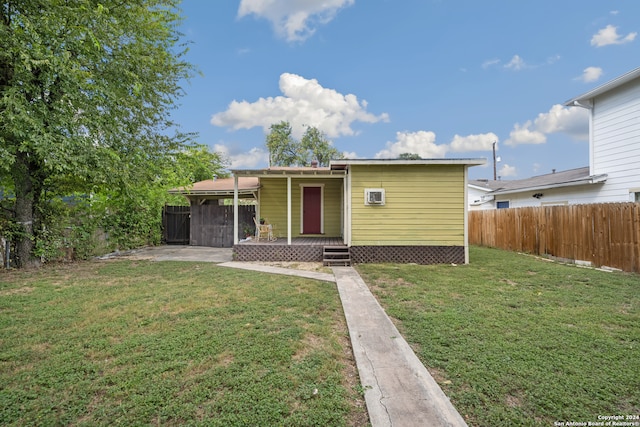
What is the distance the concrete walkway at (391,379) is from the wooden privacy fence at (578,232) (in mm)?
6952

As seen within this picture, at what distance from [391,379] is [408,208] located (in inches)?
257

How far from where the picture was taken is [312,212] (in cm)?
1152

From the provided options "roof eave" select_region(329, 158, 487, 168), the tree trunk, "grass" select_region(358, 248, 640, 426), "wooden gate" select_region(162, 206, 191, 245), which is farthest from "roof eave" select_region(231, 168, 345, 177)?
"wooden gate" select_region(162, 206, 191, 245)

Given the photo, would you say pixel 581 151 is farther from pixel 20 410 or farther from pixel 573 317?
pixel 20 410

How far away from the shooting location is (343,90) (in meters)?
19.6

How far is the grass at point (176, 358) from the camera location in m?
2.07

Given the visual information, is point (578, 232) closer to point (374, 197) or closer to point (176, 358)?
point (374, 197)

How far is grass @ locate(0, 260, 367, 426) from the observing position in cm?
207

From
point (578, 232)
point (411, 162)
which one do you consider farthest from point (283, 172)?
point (578, 232)

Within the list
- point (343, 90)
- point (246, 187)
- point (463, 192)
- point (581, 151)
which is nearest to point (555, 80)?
point (581, 151)

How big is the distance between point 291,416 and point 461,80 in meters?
16.1

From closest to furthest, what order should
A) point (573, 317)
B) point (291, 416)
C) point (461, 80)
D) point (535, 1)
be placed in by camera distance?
1. point (291, 416)
2. point (573, 317)
3. point (535, 1)
4. point (461, 80)

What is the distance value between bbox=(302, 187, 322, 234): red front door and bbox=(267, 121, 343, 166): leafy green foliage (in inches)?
630

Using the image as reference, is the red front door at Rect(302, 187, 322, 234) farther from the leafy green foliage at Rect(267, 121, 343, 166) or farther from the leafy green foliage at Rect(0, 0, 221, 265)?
the leafy green foliage at Rect(267, 121, 343, 166)
